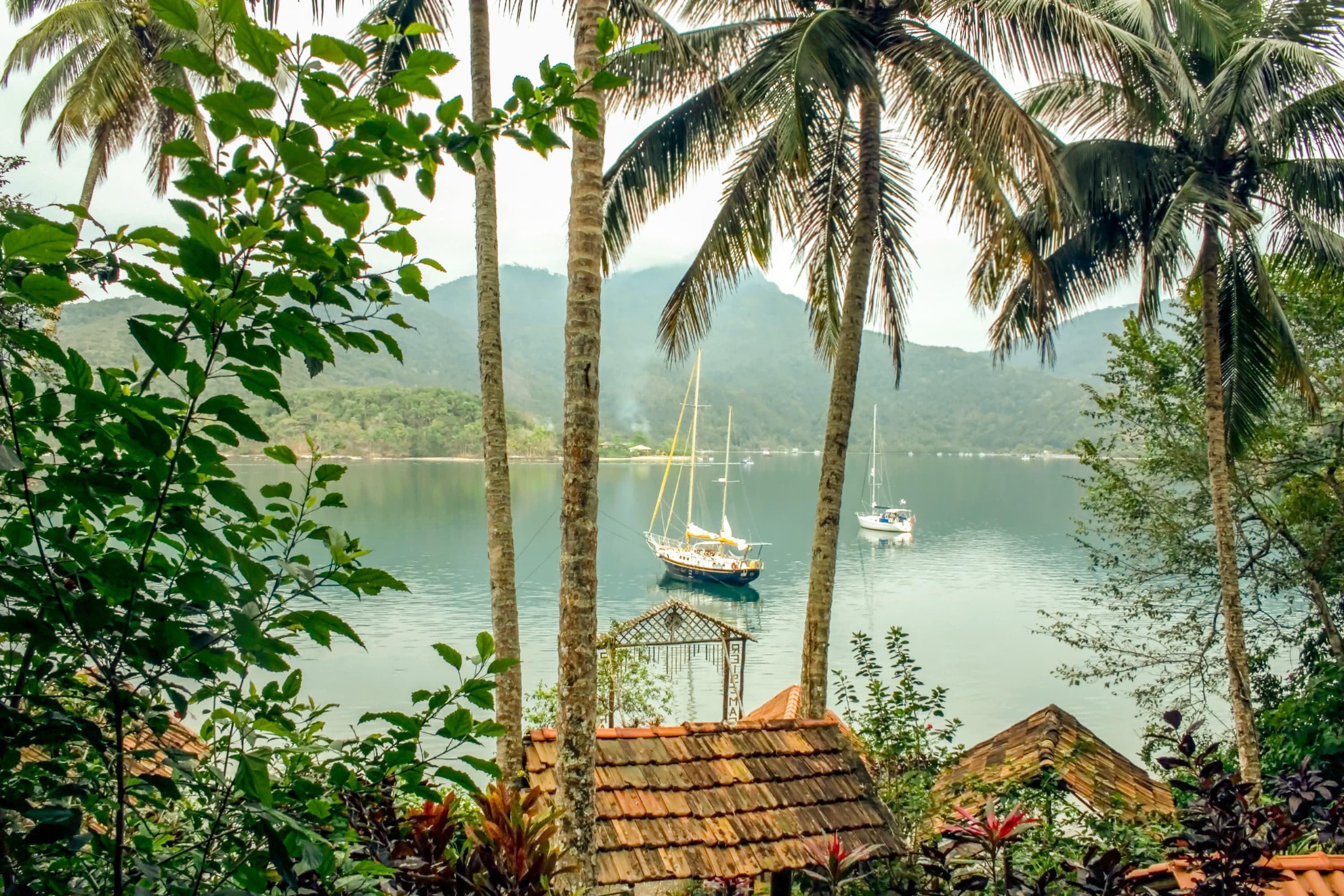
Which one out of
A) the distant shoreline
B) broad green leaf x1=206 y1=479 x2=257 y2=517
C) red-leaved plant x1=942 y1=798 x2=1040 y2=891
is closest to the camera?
broad green leaf x1=206 y1=479 x2=257 y2=517

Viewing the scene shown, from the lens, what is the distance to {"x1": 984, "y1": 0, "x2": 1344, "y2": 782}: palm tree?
7.88 metres

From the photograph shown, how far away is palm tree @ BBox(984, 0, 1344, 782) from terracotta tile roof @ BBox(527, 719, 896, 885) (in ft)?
13.4

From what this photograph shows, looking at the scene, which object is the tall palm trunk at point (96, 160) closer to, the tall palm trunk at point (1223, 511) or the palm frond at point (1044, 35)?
→ the palm frond at point (1044, 35)

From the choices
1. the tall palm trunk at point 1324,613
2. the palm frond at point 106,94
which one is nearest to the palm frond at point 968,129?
the tall palm trunk at point 1324,613

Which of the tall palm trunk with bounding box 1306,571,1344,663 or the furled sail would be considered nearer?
the tall palm trunk with bounding box 1306,571,1344,663

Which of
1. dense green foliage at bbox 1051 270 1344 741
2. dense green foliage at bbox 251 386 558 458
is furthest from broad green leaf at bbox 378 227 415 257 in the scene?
dense green foliage at bbox 251 386 558 458

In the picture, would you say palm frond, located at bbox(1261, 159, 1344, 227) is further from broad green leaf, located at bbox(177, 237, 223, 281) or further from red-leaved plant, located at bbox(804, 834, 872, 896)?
broad green leaf, located at bbox(177, 237, 223, 281)

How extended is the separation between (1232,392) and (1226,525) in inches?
69.0

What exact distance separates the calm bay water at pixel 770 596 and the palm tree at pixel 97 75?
6423 millimetres

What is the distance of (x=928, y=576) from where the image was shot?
39.8 metres

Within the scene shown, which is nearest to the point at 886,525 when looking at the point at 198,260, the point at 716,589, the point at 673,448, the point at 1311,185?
the point at 716,589

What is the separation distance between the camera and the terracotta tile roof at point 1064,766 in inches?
324

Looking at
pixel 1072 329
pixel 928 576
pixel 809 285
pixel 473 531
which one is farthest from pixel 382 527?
pixel 1072 329

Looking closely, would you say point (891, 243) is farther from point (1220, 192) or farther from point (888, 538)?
point (888, 538)
